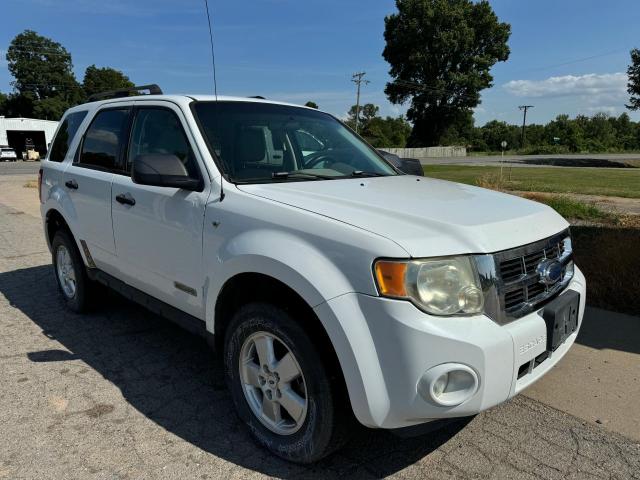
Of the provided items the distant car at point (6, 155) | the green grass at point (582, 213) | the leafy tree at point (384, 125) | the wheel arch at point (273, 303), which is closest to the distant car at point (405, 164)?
the wheel arch at point (273, 303)

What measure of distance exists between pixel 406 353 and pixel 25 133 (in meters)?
70.3

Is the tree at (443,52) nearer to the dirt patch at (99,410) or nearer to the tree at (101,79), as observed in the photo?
the tree at (101,79)

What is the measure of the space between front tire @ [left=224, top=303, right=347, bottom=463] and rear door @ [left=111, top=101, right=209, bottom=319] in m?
0.44

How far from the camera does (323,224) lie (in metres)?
2.29

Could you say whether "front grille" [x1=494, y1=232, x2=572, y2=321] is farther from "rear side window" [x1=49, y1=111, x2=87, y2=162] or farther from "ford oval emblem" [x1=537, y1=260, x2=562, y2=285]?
"rear side window" [x1=49, y1=111, x2=87, y2=162]

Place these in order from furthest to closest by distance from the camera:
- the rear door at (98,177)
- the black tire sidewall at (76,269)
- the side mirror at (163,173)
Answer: the black tire sidewall at (76,269) → the rear door at (98,177) → the side mirror at (163,173)

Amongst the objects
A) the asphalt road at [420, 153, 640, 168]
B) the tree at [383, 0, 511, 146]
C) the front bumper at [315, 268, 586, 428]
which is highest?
the tree at [383, 0, 511, 146]

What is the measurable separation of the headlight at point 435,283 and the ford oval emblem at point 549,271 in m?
0.50

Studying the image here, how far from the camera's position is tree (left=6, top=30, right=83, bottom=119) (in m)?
92.1

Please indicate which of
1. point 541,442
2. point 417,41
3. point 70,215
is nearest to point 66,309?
point 70,215

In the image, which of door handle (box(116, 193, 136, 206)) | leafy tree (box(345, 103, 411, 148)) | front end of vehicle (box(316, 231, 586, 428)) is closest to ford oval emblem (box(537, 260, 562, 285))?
front end of vehicle (box(316, 231, 586, 428))

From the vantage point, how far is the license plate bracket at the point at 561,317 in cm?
236

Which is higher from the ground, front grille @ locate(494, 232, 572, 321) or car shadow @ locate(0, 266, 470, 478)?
front grille @ locate(494, 232, 572, 321)

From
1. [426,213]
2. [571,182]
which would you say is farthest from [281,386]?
[571,182]
